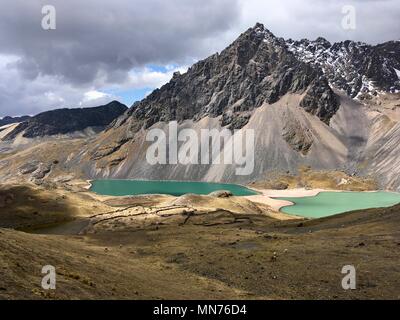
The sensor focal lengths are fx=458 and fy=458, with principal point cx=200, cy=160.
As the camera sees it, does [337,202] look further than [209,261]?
Yes

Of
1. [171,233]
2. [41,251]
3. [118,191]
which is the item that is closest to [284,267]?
[41,251]

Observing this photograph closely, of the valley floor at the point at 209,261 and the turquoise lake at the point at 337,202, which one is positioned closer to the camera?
the valley floor at the point at 209,261

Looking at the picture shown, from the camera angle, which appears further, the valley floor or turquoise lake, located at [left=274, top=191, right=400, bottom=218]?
turquoise lake, located at [left=274, top=191, right=400, bottom=218]

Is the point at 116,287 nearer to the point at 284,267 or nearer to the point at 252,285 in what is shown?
the point at 252,285

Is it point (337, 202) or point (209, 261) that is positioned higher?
point (337, 202)

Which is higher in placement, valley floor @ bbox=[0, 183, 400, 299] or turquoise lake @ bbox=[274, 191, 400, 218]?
turquoise lake @ bbox=[274, 191, 400, 218]
